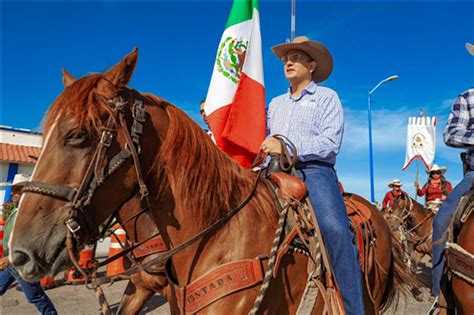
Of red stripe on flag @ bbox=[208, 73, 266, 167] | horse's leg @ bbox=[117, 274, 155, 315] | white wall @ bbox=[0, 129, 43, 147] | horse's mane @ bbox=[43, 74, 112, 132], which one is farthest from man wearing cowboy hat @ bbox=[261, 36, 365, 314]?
white wall @ bbox=[0, 129, 43, 147]

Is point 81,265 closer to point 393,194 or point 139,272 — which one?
point 139,272

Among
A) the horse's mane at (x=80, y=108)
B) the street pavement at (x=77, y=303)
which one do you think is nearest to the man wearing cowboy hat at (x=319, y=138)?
the horse's mane at (x=80, y=108)

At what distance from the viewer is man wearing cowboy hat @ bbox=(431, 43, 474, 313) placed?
9.81 feet

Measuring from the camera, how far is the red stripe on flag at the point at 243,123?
4211mm

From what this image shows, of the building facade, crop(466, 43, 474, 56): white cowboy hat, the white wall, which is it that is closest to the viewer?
crop(466, 43, 474, 56): white cowboy hat

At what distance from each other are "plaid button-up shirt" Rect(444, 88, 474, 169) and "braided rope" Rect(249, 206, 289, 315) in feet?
5.60

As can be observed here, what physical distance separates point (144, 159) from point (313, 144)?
4.00 feet

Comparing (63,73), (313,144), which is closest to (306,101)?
(313,144)

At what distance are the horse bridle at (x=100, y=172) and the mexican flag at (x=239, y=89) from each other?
2351 millimetres

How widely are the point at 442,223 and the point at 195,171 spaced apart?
226 cm

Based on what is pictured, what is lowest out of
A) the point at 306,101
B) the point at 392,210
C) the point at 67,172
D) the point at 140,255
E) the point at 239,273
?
the point at 392,210

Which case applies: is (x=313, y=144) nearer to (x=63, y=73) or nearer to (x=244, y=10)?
(x=63, y=73)

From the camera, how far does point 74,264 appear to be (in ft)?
5.78

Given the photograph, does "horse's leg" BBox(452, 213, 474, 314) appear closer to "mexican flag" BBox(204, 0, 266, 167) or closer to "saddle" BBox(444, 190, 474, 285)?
"saddle" BBox(444, 190, 474, 285)
